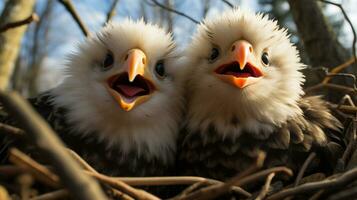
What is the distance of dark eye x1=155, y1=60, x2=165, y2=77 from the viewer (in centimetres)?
190

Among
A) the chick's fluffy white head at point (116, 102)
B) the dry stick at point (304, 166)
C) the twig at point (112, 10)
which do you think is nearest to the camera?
the dry stick at point (304, 166)

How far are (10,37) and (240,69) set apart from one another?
1.11 meters

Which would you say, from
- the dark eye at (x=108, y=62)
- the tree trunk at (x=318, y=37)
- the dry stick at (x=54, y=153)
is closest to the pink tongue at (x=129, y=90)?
the dark eye at (x=108, y=62)

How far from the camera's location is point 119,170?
1.78 m

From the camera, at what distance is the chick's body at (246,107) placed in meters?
1.78

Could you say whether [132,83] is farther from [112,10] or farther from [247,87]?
[112,10]

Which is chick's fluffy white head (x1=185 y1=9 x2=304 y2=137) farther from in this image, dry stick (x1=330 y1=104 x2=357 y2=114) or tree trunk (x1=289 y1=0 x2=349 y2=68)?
tree trunk (x1=289 y1=0 x2=349 y2=68)

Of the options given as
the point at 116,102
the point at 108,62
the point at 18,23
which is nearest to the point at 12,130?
the point at 18,23

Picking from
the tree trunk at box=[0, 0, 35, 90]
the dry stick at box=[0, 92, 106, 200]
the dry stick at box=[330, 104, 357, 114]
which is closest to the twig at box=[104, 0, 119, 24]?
the tree trunk at box=[0, 0, 35, 90]

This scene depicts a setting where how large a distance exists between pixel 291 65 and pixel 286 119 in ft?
0.78

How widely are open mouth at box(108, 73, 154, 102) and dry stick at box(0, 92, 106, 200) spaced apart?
36.5 inches

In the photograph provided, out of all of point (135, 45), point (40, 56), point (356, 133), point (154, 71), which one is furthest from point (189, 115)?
point (40, 56)

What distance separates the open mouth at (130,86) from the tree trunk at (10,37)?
735 mm

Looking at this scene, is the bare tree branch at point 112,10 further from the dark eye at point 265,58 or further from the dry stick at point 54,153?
the dry stick at point 54,153
